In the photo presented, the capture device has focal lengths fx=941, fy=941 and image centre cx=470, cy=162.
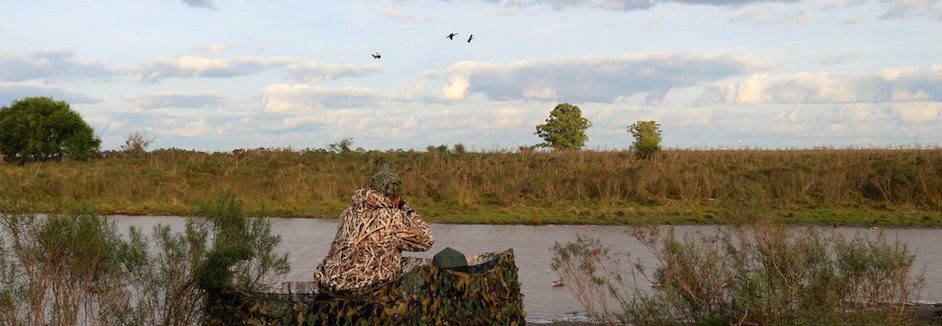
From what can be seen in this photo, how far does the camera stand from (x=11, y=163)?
38.5 metres

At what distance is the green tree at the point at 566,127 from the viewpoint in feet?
221

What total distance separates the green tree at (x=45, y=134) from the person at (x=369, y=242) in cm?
3621

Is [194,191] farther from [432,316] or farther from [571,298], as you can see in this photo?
[432,316]

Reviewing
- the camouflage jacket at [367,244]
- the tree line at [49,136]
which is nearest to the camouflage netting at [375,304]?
the camouflage jacket at [367,244]

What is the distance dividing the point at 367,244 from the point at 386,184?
45 cm

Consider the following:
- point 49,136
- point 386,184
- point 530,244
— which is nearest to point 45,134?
point 49,136

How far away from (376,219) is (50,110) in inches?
1537

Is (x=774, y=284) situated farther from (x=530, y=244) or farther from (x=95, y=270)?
(x=530, y=244)

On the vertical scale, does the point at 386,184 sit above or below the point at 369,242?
above

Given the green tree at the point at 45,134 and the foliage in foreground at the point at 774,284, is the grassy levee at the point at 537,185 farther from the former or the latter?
the foliage in foreground at the point at 774,284

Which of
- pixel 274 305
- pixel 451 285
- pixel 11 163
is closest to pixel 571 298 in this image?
pixel 451 285

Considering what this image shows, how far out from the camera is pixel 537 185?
27.0 m

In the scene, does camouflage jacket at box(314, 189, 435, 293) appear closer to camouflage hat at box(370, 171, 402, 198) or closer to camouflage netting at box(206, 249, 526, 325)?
camouflage hat at box(370, 171, 402, 198)

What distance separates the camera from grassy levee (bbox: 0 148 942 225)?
23.9 metres
